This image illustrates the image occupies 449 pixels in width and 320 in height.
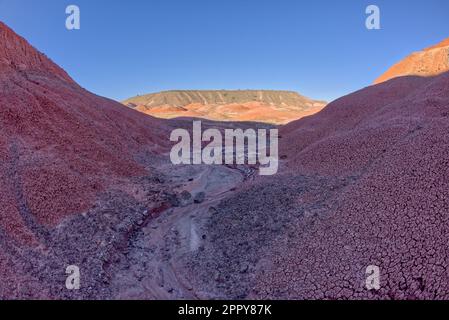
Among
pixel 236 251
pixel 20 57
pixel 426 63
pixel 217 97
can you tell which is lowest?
pixel 236 251

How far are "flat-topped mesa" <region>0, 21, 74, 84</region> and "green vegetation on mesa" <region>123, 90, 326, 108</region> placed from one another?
65.1 metres

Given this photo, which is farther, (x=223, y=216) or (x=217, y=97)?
(x=217, y=97)

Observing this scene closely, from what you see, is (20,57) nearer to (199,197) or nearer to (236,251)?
(199,197)

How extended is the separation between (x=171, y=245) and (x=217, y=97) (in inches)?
3356

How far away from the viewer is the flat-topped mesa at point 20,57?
15039mm

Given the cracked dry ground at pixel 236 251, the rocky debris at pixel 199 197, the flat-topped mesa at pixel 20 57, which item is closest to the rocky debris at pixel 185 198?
the rocky debris at pixel 199 197

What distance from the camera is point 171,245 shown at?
7.82 m

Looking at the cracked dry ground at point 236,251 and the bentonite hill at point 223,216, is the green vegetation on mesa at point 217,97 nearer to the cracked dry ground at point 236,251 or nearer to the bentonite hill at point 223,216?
the bentonite hill at point 223,216

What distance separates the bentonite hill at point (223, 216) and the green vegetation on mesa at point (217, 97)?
74.0 m

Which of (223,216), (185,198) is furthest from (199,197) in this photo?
(223,216)

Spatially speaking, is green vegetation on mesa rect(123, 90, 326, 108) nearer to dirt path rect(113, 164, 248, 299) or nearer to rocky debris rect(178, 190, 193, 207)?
dirt path rect(113, 164, 248, 299)

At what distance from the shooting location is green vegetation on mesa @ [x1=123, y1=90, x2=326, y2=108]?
8581cm
